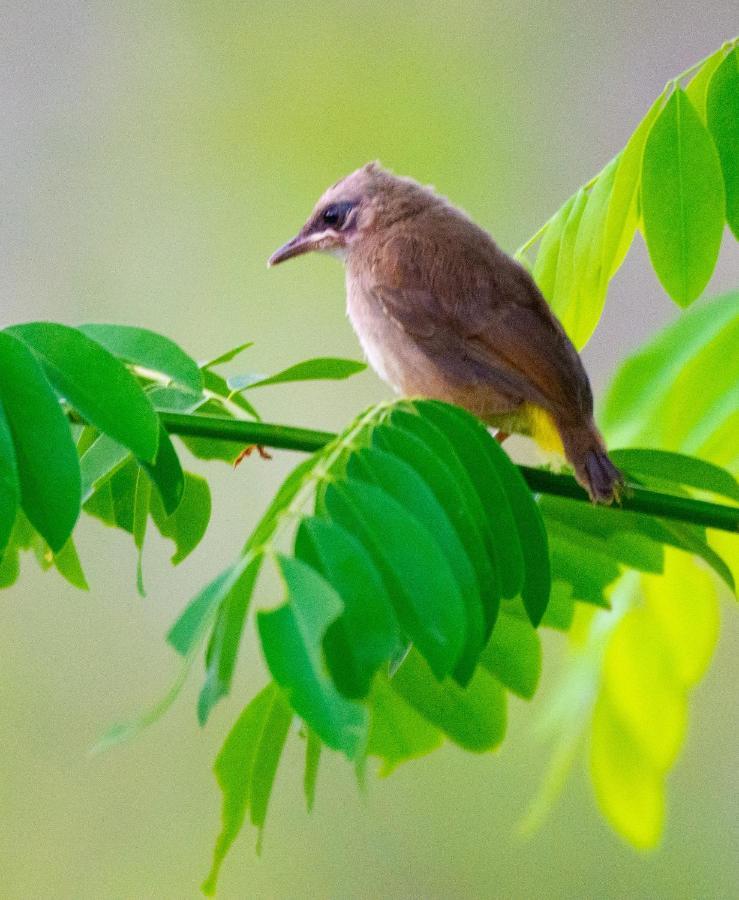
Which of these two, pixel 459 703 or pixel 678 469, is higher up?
pixel 678 469

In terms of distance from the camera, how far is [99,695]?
6.40 meters

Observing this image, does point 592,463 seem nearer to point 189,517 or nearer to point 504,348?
point 504,348

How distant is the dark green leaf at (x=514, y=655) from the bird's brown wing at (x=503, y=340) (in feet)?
1.37

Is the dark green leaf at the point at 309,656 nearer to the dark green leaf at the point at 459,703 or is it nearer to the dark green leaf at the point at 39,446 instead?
the dark green leaf at the point at 39,446

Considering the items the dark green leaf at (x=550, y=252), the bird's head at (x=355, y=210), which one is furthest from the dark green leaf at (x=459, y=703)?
the bird's head at (x=355, y=210)

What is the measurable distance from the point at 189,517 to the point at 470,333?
0.72 m

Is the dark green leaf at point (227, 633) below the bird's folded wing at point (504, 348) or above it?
above

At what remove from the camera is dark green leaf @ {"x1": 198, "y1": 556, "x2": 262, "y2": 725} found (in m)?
1.23

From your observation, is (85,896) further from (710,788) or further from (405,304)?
(405,304)

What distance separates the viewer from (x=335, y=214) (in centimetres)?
321

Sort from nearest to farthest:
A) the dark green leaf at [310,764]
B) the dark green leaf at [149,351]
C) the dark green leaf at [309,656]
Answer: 1. the dark green leaf at [309,656]
2. the dark green leaf at [310,764]
3. the dark green leaf at [149,351]

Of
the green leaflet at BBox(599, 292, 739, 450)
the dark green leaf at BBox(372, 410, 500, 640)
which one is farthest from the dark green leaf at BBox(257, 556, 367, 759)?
the green leaflet at BBox(599, 292, 739, 450)

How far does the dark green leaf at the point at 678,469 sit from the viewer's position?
194cm

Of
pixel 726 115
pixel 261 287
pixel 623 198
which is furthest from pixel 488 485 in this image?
pixel 261 287
